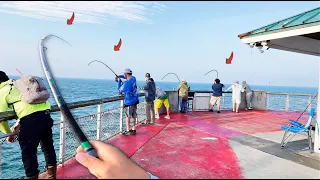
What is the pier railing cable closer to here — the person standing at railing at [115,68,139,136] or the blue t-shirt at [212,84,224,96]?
the person standing at railing at [115,68,139,136]

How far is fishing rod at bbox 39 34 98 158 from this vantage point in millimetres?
2503

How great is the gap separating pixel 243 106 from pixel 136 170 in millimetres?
12778

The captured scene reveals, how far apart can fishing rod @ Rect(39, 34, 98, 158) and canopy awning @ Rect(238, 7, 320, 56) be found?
4393mm

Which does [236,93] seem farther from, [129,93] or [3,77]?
[3,77]

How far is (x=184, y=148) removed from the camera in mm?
6016

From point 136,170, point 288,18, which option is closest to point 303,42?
point 288,18

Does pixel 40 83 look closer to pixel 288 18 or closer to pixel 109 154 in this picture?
pixel 109 154

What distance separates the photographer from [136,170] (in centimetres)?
236

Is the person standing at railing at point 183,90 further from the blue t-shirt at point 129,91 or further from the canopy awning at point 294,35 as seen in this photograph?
the canopy awning at point 294,35

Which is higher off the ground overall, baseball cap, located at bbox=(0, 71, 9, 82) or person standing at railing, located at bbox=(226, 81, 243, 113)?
baseball cap, located at bbox=(0, 71, 9, 82)

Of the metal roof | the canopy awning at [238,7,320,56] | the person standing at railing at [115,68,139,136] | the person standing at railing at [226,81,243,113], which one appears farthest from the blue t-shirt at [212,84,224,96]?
the metal roof

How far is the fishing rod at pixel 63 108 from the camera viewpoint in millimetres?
2503

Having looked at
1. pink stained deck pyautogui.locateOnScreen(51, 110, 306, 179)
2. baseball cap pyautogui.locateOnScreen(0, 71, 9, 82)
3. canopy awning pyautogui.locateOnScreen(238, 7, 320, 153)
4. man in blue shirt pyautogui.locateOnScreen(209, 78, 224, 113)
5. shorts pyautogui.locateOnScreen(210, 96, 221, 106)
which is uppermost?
canopy awning pyautogui.locateOnScreen(238, 7, 320, 153)

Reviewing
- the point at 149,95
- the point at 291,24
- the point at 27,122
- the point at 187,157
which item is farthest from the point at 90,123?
the point at 291,24
